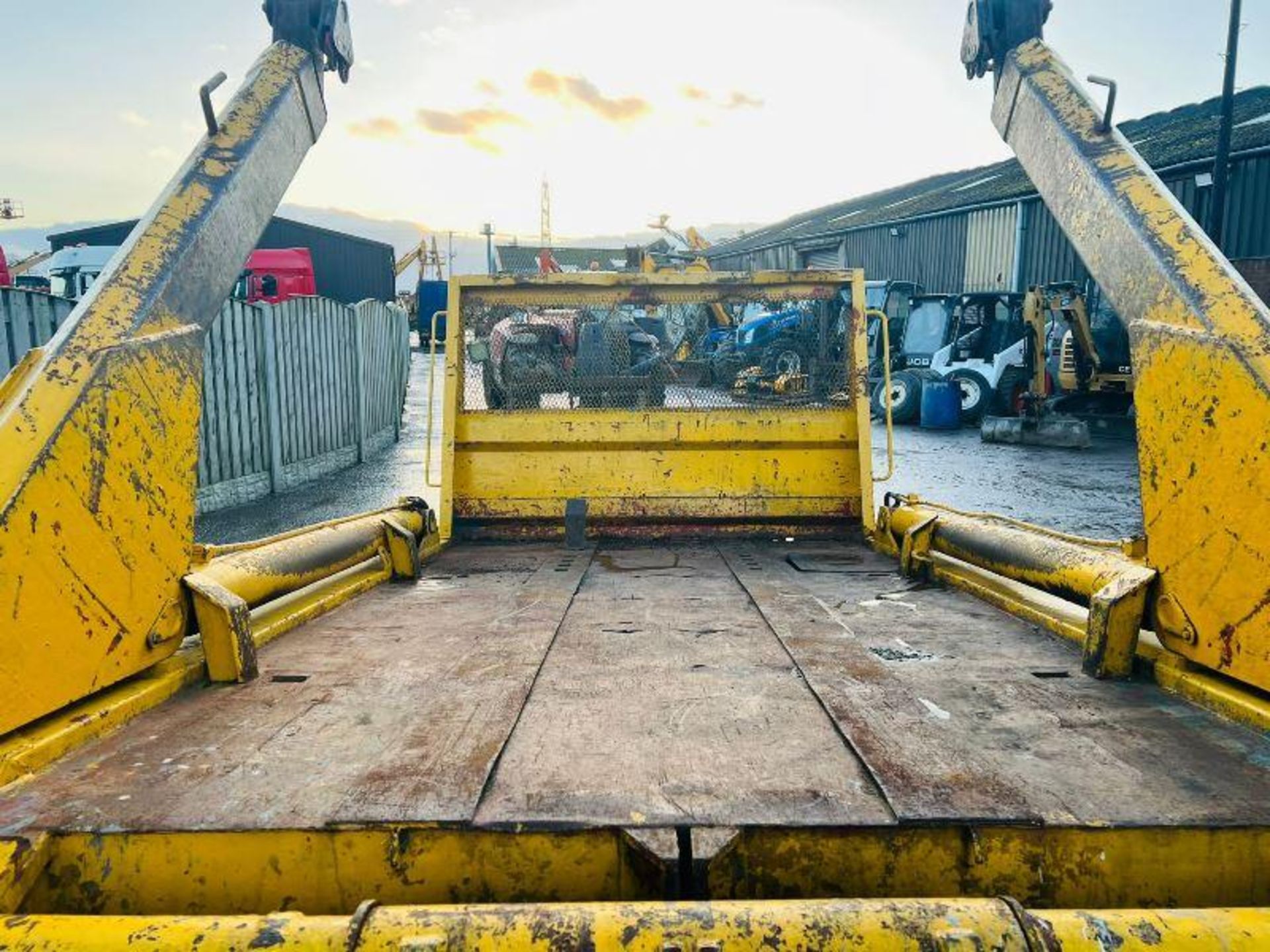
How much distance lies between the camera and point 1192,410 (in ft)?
6.83

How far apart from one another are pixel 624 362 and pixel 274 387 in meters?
5.22

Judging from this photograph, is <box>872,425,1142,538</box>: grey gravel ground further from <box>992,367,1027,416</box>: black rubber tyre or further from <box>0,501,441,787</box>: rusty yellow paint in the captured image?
<box>0,501,441,787</box>: rusty yellow paint

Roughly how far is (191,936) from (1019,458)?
38.0 feet

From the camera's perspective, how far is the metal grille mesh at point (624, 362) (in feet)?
14.7

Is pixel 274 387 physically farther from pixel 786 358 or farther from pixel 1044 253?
pixel 1044 253

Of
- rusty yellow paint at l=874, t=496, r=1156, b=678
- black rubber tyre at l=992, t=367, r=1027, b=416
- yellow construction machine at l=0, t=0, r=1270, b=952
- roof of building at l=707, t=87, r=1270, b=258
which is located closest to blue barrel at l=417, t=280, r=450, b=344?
roof of building at l=707, t=87, r=1270, b=258

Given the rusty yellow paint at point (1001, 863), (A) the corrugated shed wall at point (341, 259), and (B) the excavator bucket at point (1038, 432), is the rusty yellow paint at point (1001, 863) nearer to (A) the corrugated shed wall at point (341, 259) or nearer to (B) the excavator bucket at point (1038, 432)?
(B) the excavator bucket at point (1038, 432)

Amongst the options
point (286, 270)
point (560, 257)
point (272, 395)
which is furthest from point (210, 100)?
point (560, 257)

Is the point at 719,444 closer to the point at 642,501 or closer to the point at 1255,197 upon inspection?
the point at 642,501

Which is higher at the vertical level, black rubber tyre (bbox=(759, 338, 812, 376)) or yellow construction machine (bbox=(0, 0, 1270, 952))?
black rubber tyre (bbox=(759, 338, 812, 376))

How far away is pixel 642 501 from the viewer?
14.3ft

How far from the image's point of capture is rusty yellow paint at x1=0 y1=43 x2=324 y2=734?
1733 millimetres

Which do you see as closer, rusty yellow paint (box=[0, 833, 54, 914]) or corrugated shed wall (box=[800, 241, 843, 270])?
rusty yellow paint (box=[0, 833, 54, 914])

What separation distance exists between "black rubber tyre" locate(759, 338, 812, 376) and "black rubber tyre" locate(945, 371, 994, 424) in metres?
10.8
